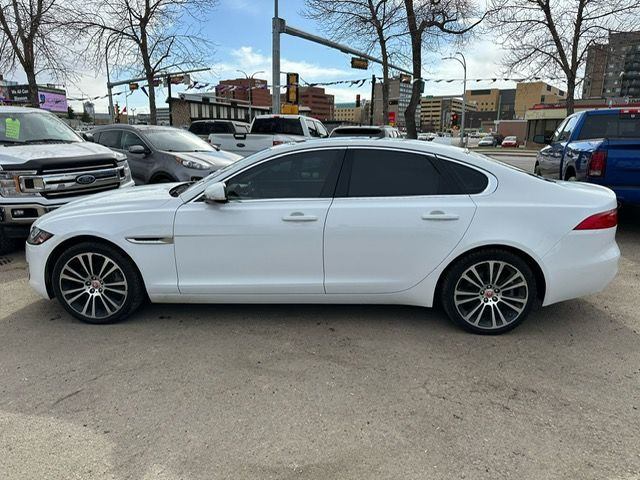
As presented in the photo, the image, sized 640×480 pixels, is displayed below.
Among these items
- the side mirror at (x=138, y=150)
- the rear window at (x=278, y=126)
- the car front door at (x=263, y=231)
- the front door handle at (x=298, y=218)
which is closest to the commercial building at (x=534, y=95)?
the rear window at (x=278, y=126)

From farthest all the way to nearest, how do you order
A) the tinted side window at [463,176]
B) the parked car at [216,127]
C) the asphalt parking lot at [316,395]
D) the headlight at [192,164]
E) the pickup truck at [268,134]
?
the parked car at [216,127]
the pickup truck at [268,134]
the headlight at [192,164]
the tinted side window at [463,176]
the asphalt parking lot at [316,395]

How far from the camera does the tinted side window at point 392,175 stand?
3.87 m

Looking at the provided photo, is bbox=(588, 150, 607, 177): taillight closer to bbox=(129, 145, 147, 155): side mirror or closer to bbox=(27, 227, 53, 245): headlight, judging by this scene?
bbox=(27, 227, 53, 245): headlight

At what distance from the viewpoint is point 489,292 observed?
151 inches

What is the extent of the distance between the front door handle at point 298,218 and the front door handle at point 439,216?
0.87 metres

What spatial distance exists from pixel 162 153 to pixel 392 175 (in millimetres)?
6186

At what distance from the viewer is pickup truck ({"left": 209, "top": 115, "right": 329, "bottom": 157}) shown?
13144 mm

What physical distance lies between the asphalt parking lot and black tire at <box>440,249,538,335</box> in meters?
0.15

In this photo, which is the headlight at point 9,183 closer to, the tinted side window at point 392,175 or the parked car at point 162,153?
the parked car at point 162,153

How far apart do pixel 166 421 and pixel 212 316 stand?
5.07 ft

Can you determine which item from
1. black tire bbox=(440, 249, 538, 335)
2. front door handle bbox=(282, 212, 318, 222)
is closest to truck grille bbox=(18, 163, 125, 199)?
front door handle bbox=(282, 212, 318, 222)

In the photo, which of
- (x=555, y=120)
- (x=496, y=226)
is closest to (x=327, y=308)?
(x=496, y=226)

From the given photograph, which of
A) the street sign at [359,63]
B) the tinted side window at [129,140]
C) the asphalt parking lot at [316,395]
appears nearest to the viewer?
the asphalt parking lot at [316,395]

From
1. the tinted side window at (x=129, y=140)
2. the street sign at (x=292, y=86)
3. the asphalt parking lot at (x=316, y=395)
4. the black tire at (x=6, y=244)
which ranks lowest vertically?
the asphalt parking lot at (x=316, y=395)
